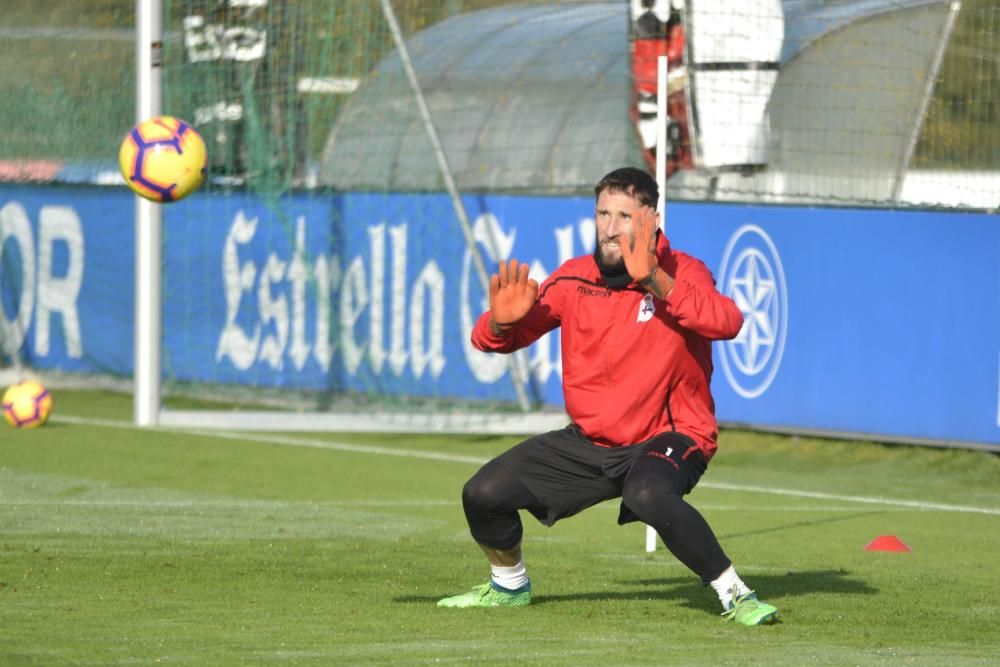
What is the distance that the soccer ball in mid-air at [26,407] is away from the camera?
14.4 m

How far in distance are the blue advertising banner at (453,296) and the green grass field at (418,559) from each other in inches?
23.2

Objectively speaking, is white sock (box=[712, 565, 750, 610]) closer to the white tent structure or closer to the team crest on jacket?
the team crest on jacket

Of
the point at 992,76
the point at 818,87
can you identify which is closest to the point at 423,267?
the point at 818,87

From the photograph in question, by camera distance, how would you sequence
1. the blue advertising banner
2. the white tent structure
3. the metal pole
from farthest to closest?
the white tent structure, the metal pole, the blue advertising banner

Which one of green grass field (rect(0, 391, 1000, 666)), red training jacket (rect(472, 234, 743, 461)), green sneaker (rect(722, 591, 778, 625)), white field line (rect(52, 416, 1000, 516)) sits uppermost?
red training jacket (rect(472, 234, 743, 461))

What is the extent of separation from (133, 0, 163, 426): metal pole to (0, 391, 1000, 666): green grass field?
0.51m

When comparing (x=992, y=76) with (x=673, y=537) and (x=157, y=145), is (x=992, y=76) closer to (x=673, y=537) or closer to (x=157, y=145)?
(x=157, y=145)

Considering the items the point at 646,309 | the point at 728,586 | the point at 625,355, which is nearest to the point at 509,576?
the point at 728,586

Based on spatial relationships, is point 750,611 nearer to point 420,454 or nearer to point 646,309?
point 646,309

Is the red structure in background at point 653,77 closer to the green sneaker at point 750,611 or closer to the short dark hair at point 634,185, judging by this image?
the short dark hair at point 634,185

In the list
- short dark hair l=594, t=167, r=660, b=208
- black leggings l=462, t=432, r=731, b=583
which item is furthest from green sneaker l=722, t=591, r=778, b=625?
short dark hair l=594, t=167, r=660, b=208

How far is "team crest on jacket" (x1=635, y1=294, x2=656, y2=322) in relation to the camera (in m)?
7.16

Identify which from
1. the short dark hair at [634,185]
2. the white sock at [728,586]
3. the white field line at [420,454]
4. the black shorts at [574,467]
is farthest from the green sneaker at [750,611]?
the white field line at [420,454]

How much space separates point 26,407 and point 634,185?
333 inches
